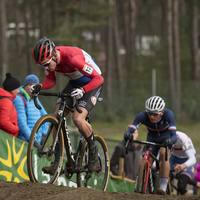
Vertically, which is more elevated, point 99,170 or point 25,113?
point 25,113

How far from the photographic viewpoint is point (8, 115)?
724 centimetres

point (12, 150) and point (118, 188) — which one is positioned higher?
point (12, 150)

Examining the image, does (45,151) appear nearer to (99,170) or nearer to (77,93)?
(77,93)

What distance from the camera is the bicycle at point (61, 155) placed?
5.79m

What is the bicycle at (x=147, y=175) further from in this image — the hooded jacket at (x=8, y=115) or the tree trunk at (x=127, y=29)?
the tree trunk at (x=127, y=29)

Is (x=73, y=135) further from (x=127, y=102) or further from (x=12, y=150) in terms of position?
(x=127, y=102)

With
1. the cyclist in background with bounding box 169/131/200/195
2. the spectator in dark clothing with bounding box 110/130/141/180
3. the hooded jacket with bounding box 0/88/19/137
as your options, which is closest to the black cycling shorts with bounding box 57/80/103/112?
the hooded jacket with bounding box 0/88/19/137

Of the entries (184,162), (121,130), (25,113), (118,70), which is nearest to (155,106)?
(184,162)

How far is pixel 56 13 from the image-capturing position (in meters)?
32.6

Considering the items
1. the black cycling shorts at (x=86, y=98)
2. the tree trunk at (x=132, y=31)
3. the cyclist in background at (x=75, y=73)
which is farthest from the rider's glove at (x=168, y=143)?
the tree trunk at (x=132, y=31)

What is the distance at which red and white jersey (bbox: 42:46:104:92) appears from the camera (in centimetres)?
608

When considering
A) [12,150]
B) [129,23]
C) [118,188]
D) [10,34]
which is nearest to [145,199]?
[12,150]

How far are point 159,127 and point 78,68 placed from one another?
3142 millimetres

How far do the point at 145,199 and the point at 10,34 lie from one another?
50421 mm
